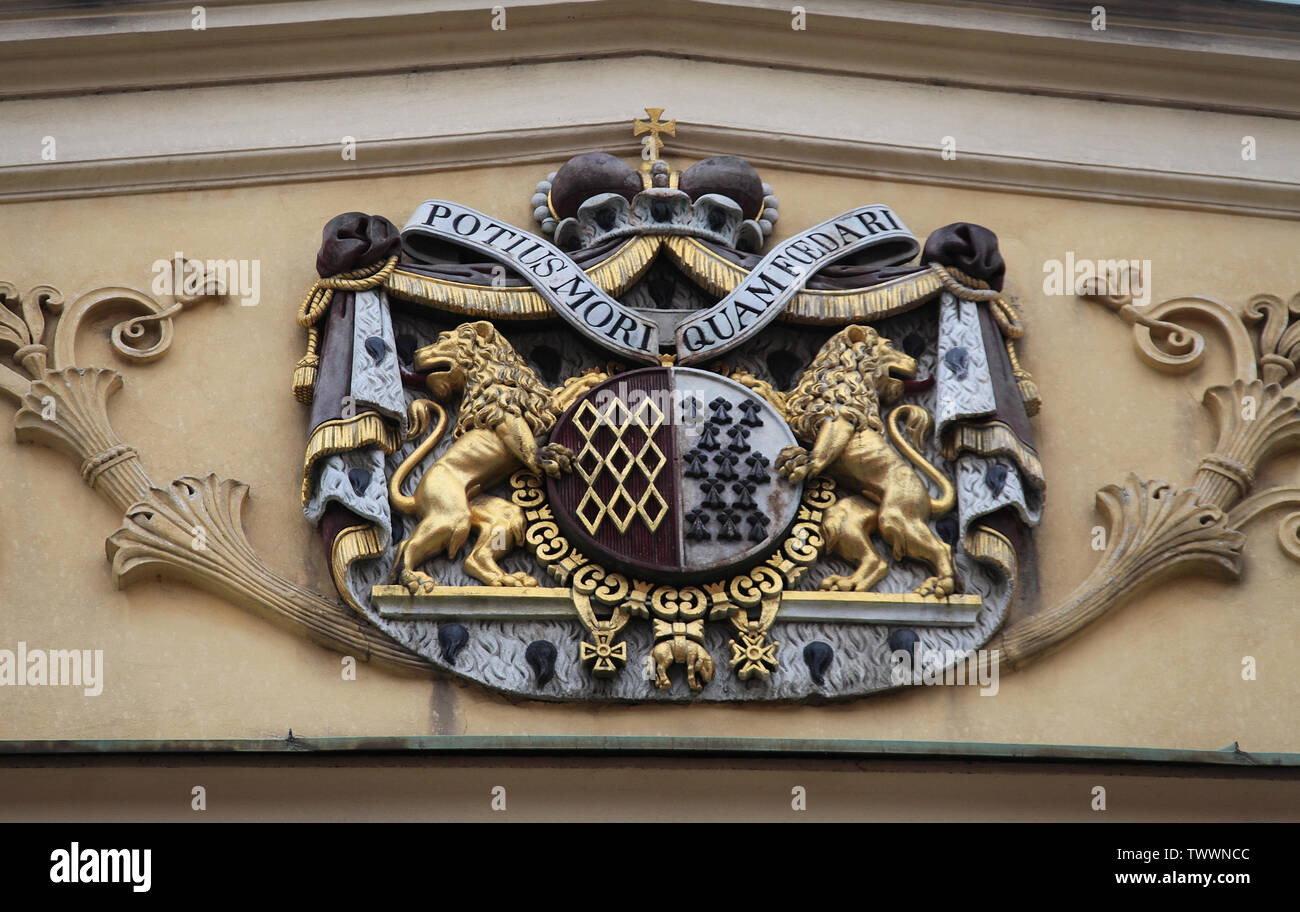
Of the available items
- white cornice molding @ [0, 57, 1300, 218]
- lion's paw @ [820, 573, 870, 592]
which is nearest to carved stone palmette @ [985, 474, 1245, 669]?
lion's paw @ [820, 573, 870, 592]

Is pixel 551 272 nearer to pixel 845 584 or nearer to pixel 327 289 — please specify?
pixel 327 289

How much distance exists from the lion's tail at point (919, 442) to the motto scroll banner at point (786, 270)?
1.80 ft

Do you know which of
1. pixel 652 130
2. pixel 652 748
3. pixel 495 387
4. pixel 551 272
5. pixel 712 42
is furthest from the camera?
pixel 712 42

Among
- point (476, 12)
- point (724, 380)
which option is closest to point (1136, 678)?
point (724, 380)

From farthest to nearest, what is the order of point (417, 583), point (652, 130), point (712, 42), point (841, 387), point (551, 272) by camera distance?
point (712, 42), point (652, 130), point (551, 272), point (841, 387), point (417, 583)

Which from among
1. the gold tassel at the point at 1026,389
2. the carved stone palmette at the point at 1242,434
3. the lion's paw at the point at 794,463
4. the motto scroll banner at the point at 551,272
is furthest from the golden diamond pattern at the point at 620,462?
the carved stone palmette at the point at 1242,434

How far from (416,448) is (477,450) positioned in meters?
0.22

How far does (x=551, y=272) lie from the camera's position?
801 cm

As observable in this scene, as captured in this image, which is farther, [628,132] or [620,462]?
[628,132]

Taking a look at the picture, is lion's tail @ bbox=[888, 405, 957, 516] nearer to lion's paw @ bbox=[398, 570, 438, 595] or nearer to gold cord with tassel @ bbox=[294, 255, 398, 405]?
lion's paw @ bbox=[398, 570, 438, 595]

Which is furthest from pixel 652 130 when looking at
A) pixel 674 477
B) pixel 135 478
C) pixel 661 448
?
pixel 135 478

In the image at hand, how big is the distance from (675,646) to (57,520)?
6.66 feet

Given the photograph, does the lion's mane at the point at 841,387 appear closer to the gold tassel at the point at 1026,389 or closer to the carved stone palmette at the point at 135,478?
the gold tassel at the point at 1026,389

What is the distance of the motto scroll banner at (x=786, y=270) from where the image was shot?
26.1ft
